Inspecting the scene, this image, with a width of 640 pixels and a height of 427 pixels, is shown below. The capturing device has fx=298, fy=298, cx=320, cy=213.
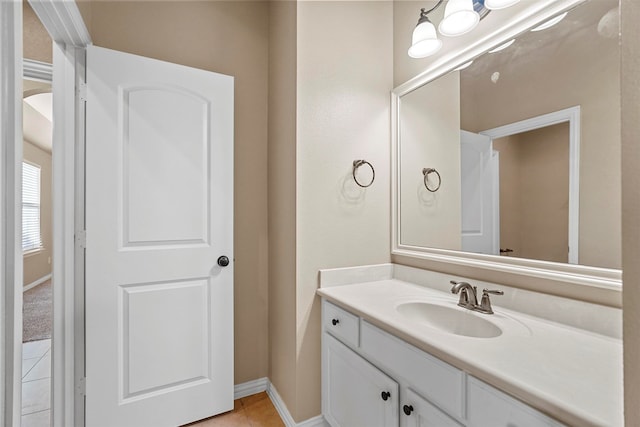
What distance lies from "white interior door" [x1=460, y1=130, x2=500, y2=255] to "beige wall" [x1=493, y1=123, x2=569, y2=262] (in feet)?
0.13

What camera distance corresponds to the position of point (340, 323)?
143cm

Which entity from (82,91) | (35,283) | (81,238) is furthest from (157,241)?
(35,283)

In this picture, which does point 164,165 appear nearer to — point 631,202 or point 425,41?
point 425,41

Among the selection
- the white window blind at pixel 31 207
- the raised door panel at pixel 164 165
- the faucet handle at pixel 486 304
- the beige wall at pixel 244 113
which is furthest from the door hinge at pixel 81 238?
the white window blind at pixel 31 207

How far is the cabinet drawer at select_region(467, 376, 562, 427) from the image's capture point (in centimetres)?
70

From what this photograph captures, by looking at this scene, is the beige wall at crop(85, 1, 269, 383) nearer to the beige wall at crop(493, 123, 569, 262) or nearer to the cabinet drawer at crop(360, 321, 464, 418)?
the cabinet drawer at crop(360, 321, 464, 418)

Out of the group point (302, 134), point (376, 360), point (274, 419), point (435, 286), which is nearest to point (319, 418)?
point (274, 419)

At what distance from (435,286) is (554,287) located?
1.75 feet

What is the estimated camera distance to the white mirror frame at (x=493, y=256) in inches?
40.5

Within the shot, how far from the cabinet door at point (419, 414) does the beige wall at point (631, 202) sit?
603mm

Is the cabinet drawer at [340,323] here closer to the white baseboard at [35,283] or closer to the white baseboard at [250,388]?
the white baseboard at [250,388]

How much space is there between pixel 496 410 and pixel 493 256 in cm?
72

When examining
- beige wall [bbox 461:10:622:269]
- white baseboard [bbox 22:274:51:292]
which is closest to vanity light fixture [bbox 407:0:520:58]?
beige wall [bbox 461:10:622:269]

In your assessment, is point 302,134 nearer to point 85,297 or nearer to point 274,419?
point 85,297
